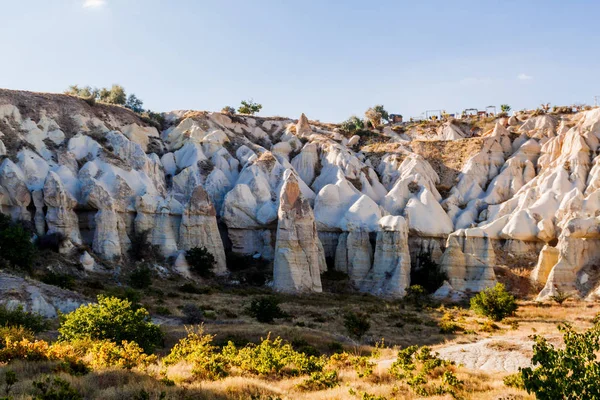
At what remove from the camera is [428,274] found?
38.7 m

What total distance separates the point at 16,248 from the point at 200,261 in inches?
463

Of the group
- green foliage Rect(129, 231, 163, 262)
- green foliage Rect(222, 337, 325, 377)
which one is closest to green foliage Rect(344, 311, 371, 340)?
green foliage Rect(222, 337, 325, 377)

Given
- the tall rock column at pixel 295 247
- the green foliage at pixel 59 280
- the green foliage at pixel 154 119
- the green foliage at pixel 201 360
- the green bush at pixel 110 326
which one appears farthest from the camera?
the green foliage at pixel 154 119

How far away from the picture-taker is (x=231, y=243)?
42.2 meters

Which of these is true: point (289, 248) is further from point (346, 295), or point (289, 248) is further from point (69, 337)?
point (69, 337)

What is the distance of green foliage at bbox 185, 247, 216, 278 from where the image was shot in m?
36.7

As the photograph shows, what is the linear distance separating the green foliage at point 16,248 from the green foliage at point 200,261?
33.9 ft

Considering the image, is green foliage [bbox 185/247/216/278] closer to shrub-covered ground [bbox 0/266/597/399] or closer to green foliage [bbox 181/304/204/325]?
shrub-covered ground [bbox 0/266/597/399]

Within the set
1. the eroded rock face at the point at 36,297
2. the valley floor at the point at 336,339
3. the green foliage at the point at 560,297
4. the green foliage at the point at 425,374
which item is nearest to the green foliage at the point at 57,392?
the valley floor at the point at 336,339

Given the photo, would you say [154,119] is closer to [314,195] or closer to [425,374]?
[314,195]

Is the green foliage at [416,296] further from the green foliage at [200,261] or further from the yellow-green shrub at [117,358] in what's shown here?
the yellow-green shrub at [117,358]

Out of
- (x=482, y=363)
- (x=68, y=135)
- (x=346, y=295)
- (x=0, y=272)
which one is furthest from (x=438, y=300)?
(x=68, y=135)

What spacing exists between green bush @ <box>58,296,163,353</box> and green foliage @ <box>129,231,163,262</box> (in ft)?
68.0

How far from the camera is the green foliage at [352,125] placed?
60.5 meters
